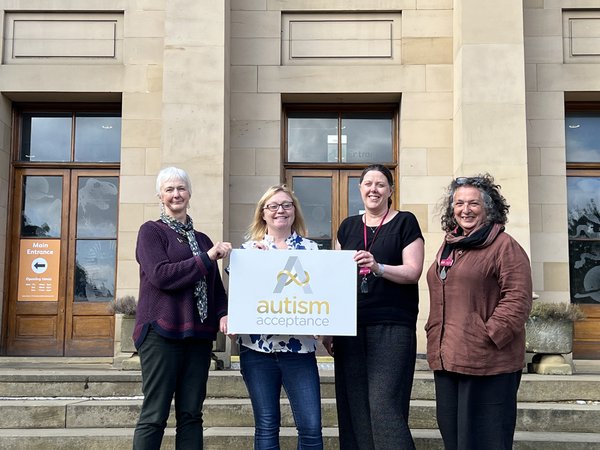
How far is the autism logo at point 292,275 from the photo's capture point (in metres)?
3.91

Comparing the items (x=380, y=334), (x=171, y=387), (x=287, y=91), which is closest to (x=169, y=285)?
(x=171, y=387)

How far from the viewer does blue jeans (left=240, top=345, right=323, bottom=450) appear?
3.72m

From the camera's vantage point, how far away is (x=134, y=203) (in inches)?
335

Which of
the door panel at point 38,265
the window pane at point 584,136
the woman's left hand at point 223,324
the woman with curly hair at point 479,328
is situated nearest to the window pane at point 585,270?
Answer: the window pane at point 584,136

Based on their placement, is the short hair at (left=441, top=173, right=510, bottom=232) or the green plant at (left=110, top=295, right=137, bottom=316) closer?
the short hair at (left=441, top=173, right=510, bottom=232)

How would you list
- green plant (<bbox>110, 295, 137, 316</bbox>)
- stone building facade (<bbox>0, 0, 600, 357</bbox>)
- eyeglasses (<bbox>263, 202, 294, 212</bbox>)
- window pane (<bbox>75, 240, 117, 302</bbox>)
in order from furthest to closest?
window pane (<bbox>75, 240, 117, 302</bbox>)
stone building facade (<bbox>0, 0, 600, 357</bbox>)
green plant (<bbox>110, 295, 137, 316</bbox>)
eyeglasses (<bbox>263, 202, 294, 212</bbox>)

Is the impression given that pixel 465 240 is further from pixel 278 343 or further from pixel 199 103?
pixel 199 103

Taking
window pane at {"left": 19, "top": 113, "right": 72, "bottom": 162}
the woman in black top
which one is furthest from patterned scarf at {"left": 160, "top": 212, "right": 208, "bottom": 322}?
window pane at {"left": 19, "top": 113, "right": 72, "bottom": 162}

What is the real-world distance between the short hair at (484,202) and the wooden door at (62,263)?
6192mm

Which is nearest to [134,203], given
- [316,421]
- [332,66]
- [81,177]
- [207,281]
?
[81,177]

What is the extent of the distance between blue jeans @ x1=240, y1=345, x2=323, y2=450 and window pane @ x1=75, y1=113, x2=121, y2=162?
6012 millimetres

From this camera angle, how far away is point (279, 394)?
3.79 metres

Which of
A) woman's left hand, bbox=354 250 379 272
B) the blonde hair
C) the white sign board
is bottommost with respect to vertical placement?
the white sign board

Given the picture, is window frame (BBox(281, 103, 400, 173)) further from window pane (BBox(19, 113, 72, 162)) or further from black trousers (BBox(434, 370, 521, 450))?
black trousers (BBox(434, 370, 521, 450))
